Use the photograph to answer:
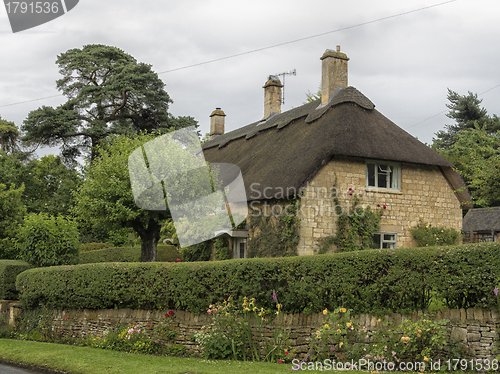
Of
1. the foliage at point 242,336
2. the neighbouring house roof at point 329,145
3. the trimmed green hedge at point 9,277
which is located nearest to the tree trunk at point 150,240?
the neighbouring house roof at point 329,145

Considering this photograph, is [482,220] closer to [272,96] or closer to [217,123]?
[272,96]

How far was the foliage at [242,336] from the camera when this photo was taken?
838 cm

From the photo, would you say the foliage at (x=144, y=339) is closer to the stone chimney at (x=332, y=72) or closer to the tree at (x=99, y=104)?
the stone chimney at (x=332, y=72)

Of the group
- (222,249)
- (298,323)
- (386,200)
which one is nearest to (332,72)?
(386,200)

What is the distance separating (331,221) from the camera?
596 inches

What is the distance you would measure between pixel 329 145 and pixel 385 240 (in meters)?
3.78

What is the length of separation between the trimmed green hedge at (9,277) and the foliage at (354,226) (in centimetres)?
939

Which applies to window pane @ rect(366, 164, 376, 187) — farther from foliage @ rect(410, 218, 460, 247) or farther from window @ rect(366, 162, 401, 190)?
foliage @ rect(410, 218, 460, 247)

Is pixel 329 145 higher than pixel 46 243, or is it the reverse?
pixel 329 145

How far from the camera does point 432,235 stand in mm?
15969

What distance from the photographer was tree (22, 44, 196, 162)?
30.4m

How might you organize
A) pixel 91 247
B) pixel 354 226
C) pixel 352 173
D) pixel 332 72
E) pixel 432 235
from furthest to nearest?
pixel 91 247, pixel 332 72, pixel 432 235, pixel 352 173, pixel 354 226

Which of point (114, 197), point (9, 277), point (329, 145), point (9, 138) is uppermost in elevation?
point (9, 138)

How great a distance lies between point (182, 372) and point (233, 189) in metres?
10.8
